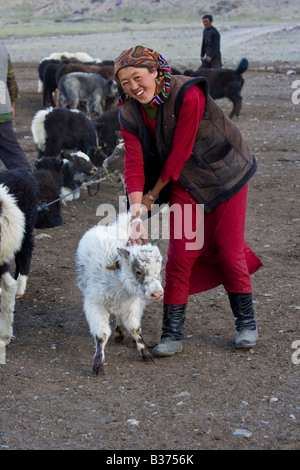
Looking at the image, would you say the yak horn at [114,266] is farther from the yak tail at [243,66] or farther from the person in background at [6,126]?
the yak tail at [243,66]

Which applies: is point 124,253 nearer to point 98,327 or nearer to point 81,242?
point 98,327

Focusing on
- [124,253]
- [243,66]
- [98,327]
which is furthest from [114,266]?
[243,66]

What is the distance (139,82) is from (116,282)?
1140 millimetres

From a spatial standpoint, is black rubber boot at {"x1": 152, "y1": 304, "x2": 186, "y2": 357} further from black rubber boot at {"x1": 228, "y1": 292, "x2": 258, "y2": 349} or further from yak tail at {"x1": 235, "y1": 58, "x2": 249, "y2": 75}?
yak tail at {"x1": 235, "y1": 58, "x2": 249, "y2": 75}

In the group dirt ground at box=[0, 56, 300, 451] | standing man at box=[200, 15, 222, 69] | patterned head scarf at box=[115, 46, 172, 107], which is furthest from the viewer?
standing man at box=[200, 15, 222, 69]

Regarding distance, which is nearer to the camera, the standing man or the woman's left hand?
the woman's left hand

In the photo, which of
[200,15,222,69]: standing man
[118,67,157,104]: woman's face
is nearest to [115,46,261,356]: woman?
[118,67,157,104]: woman's face

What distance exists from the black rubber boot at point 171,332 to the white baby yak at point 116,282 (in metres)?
0.09

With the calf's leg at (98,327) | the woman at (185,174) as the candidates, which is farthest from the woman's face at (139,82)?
the calf's leg at (98,327)

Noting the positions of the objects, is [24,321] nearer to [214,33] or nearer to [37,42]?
[214,33]

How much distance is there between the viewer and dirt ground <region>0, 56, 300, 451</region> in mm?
3162

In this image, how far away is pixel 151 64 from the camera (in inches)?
136

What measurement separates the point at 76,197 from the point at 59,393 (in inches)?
179

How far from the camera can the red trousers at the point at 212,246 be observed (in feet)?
12.8
